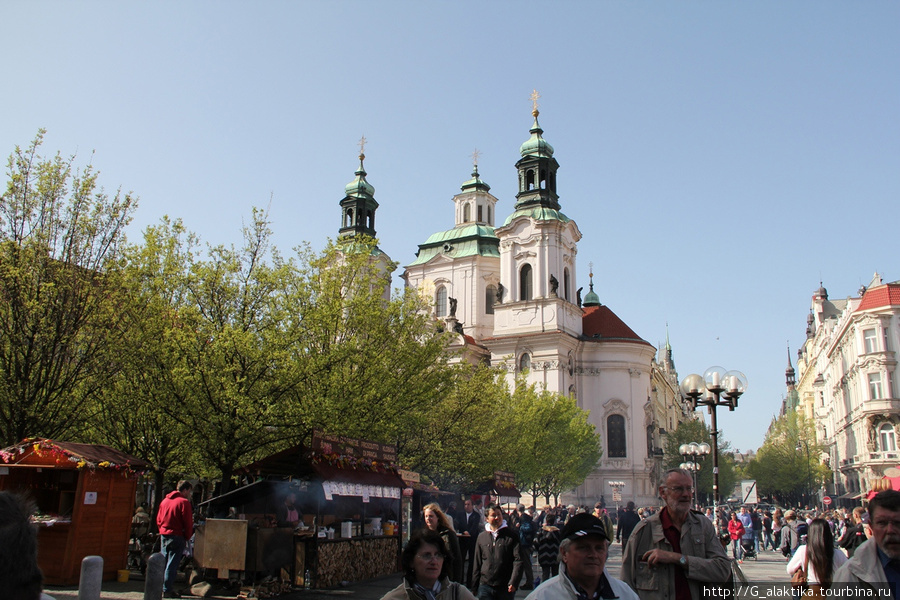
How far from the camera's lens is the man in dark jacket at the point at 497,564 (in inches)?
338

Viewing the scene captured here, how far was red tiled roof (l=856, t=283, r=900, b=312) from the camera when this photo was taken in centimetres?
4629

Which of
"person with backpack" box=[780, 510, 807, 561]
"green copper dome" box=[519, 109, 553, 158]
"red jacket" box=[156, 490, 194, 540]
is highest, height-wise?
"green copper dome" box=[519, 109, 553, 158]

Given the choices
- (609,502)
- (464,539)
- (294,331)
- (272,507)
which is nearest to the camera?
(464,539)

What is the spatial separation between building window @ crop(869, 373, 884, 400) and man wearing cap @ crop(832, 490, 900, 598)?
49780mm

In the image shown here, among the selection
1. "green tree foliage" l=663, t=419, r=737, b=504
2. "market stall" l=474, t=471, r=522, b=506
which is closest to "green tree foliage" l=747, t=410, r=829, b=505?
"green tree foliage" l=663, t=419, r=737, b=504

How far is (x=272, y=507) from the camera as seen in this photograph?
14.9 meters

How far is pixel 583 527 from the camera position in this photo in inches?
158

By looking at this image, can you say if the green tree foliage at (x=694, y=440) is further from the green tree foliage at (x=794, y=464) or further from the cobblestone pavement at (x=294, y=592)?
the cobblestone pavement at (x=294, y=592)

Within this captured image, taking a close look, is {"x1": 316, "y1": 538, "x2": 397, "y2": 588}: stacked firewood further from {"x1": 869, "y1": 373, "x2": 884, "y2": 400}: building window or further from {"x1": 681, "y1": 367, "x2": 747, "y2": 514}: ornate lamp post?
{"x1": 869, "y1": 373, "x2": 884, "y2": 400}: building window

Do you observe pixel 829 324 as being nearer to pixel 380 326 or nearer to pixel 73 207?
pixel 380 326

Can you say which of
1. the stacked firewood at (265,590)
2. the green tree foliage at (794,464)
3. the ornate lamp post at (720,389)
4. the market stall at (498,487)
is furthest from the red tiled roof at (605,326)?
the stacked firewood at (265,590)

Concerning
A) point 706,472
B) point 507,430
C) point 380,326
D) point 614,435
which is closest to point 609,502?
point 614,435

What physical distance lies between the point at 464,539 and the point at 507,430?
70.4 ft

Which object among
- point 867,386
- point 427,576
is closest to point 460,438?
point 427,576
